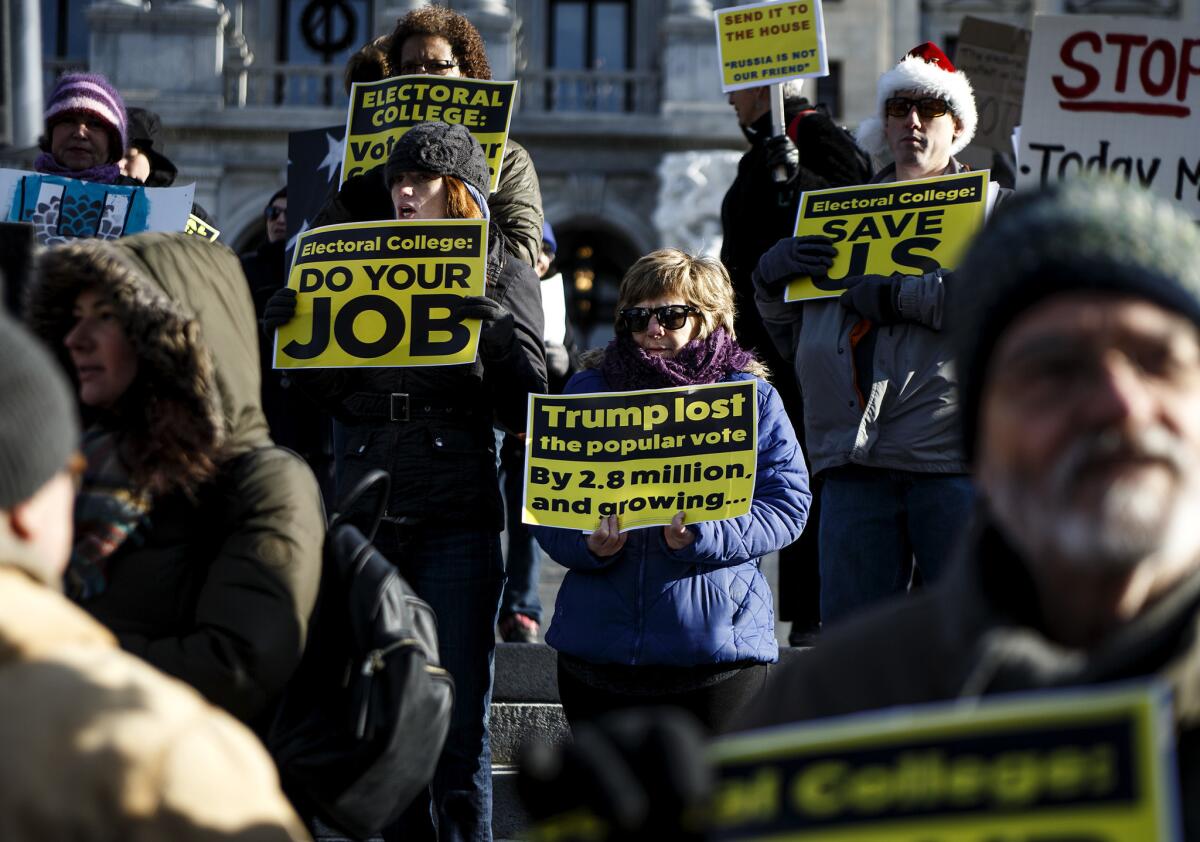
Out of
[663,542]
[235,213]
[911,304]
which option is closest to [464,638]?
[663,542]

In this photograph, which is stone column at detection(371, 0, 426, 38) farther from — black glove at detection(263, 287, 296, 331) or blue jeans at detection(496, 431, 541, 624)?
black glove at detection(263, 287, 296, 331)

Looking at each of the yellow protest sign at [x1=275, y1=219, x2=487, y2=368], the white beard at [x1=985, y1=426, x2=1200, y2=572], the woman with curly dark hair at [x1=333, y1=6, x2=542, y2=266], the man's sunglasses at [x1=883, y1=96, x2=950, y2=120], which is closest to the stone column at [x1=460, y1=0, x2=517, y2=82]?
the woman with curly dark hair at [x1=333, y1=6, x2=542, y2=266]

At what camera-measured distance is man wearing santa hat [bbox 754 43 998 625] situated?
4.74 metres

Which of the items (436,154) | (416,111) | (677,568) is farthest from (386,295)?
(416,111)

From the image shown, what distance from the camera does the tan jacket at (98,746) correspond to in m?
1.74

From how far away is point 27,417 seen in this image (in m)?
1.81

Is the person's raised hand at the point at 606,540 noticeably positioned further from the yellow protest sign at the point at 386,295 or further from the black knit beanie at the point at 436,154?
the black knit beanie at the point at 436,154

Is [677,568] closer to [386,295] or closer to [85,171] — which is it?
[386,295]

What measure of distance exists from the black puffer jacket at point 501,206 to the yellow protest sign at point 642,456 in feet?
2.42

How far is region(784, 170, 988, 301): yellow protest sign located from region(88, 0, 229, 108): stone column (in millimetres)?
22075

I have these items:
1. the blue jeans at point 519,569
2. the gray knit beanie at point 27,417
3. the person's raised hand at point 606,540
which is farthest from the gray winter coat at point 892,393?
the gray knit beanie at point 27,417

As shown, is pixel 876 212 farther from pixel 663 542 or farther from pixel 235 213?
pixel 235 213

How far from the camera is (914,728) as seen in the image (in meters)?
1.58

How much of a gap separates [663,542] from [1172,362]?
2.73 metres
